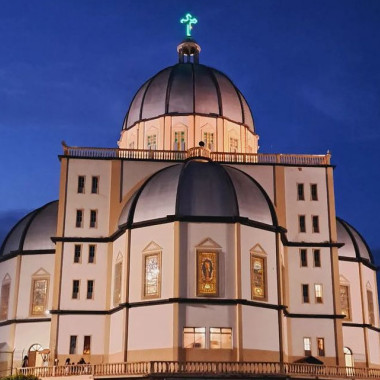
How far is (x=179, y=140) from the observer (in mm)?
59781

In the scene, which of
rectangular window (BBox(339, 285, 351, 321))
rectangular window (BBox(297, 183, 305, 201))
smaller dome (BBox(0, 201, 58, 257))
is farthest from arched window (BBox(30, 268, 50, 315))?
rectangular window (BBox(339, 285, 351, 321))

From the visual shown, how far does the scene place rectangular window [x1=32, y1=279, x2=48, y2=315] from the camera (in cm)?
5666

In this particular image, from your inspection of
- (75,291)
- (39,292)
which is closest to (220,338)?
(75,291)

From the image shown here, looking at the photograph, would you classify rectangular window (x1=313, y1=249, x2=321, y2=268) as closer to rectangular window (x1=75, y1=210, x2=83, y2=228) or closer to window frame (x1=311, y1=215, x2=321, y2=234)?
window frame (x1=311, y1=215, x2=321, y2=234)

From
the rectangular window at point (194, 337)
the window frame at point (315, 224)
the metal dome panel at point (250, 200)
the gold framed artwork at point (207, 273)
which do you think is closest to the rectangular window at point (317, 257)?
the window frame at point (315, 224)

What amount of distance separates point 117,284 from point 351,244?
23.3m

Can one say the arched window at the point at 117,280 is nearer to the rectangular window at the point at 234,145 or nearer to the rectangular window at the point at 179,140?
the rectangular window at the point at 179,140

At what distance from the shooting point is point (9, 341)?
186 ft

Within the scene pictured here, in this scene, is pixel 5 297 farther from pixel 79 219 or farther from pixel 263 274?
pixel 263 274

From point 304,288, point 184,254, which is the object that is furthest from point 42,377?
point 304,288

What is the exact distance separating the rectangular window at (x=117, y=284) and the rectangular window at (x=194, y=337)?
6319 millimetres

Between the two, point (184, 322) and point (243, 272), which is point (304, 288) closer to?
point (243, 272)

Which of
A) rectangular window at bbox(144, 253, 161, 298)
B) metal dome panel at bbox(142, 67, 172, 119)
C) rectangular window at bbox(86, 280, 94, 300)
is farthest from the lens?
metal dome panel at bbox(142, 67, 172, 119)

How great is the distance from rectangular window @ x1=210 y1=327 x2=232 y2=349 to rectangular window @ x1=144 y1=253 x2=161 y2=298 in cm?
431
